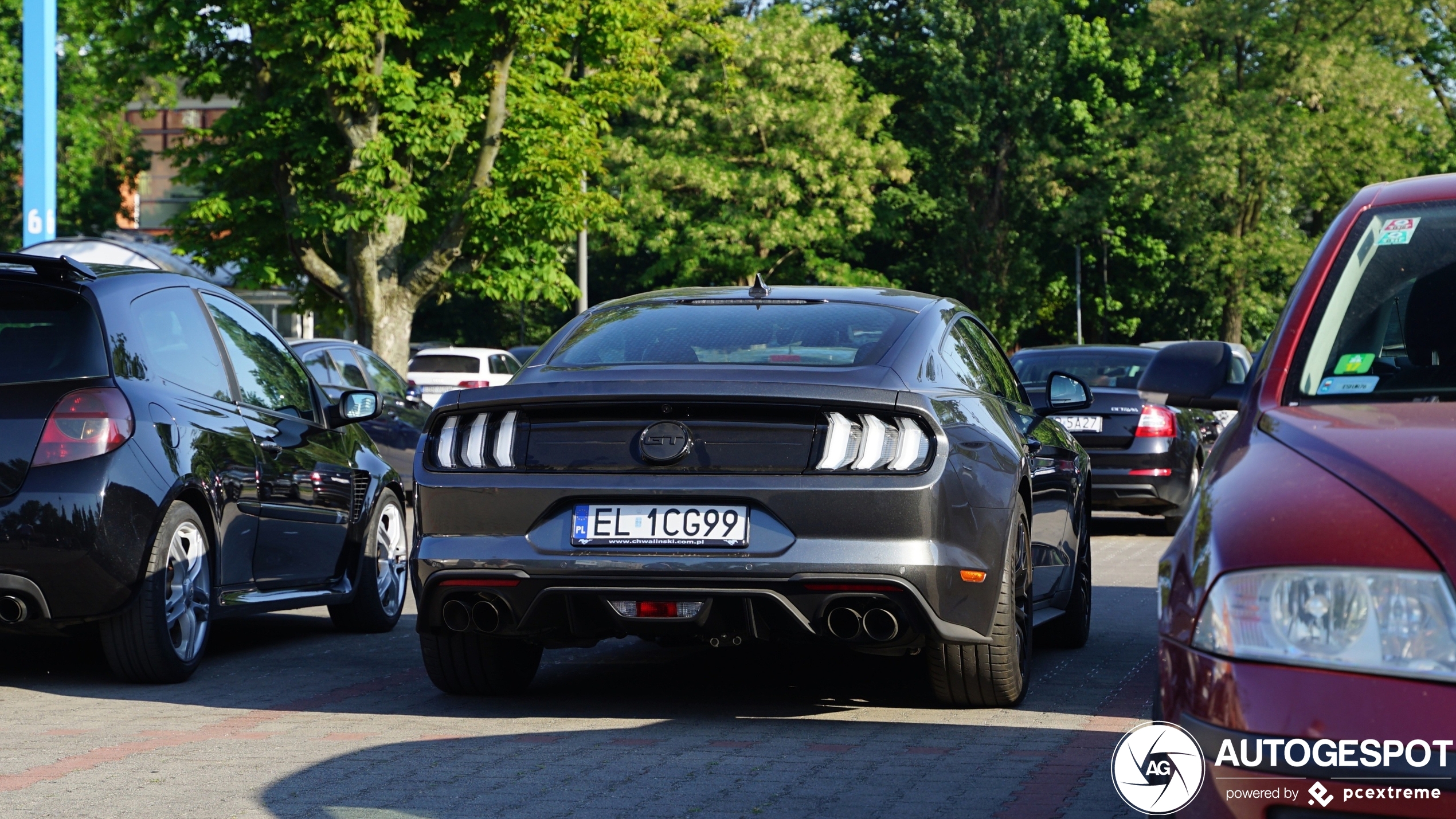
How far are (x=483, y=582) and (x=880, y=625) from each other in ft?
4.03

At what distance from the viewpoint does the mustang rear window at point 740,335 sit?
593 cm

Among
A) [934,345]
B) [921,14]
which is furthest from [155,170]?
[934,345]

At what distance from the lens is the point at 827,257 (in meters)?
51.5

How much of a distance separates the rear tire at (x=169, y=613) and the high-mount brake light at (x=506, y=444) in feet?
5.32

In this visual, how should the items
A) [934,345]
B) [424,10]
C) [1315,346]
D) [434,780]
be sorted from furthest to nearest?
[424,10], [934,345], [434,780], [1315,346]

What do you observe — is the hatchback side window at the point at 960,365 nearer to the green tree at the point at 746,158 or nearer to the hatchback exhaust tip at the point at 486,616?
the hatchback exhaust tip at the point at 486,616

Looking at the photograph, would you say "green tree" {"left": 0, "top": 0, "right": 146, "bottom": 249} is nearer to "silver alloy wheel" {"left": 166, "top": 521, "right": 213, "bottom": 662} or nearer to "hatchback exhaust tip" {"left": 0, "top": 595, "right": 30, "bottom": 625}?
"silver alloy wheel" {"left": 166, "top": 521, "right": 213, "bottom": 662}

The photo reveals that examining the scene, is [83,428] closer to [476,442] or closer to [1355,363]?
[476,442]

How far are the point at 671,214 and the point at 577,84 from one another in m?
16.6

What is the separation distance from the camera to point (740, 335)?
6.14 meters

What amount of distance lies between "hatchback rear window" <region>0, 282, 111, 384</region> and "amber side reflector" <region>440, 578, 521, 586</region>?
1.80 metres

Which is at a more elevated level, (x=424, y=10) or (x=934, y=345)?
(x=424, y=10)

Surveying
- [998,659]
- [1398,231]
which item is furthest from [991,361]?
[1398,231]

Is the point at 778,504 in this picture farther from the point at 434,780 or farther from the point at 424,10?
the point at 424,10
